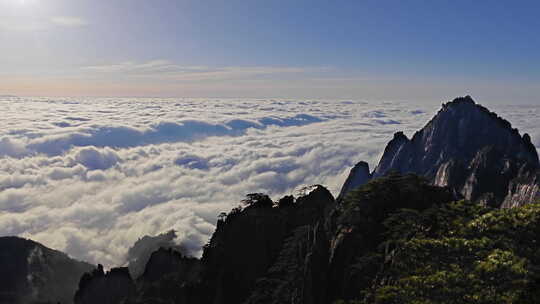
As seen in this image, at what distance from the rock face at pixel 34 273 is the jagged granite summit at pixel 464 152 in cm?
9203

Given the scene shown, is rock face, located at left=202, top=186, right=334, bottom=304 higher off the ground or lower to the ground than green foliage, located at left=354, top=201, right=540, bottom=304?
lower

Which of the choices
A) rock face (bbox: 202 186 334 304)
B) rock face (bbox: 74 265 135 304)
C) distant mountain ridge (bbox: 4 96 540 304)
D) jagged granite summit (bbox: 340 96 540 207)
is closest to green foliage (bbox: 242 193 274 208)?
distant mountain ridge (bbox: 4 96 540 304)

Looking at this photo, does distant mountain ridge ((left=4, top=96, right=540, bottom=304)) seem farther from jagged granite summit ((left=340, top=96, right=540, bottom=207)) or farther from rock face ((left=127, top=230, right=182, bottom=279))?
rock face ((left=127, top=230, right=182, bottom=279))

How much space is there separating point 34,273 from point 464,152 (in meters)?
137

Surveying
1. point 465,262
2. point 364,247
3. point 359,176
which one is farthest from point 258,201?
point 359,176

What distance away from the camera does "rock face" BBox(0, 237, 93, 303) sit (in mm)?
112562

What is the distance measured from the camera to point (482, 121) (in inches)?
4530

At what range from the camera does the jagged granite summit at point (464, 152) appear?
286ft

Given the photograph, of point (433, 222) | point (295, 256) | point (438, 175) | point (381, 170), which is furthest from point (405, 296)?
point (381, 170)

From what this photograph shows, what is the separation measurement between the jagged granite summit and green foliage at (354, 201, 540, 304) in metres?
64.7

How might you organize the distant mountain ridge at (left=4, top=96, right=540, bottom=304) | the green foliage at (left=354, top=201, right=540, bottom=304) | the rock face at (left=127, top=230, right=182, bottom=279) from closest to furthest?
the green foliage at (left=354, top=201, right=540, bottom=304)
the distant mountain ridge at (left=4, top=96, right=540, bottom=304)
the rock face at (left=127, top=230, right=182, bottom=279)

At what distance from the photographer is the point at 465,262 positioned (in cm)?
2270

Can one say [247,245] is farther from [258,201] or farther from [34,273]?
[34,273]

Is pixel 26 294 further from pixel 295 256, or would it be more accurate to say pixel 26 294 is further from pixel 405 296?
pixel 405 296
